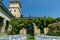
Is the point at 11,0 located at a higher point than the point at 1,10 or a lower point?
higher

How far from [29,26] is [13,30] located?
3.47 meters

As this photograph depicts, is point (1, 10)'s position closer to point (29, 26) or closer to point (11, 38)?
point (29, 26)

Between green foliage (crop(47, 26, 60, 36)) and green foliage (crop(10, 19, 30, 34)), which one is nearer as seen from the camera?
green foliage (crop(47, 26, 60, 36))

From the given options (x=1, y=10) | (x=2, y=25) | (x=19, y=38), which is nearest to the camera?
(x=19, y=38)

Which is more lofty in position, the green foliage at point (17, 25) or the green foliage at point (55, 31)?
the green foliage at point (17, 25)

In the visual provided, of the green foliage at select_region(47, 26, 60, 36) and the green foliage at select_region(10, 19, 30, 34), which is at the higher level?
the green foliage at select_region(10, 19, 30, 34)

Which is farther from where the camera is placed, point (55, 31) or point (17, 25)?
point (17, 25)

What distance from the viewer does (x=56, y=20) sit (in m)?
25.1

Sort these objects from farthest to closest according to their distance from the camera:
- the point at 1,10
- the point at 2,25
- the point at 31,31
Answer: the point at 31,31, the point at 2,25, the point at 1,10

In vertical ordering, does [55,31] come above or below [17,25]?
below

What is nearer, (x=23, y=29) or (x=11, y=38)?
(x=11, y=38)

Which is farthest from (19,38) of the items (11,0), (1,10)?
(11,0)

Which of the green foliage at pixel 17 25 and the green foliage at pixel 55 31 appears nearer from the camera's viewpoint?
the green foliage at pixel 55 31

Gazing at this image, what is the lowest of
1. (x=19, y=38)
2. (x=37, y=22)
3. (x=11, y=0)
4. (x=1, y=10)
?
(x=19, y=38)
